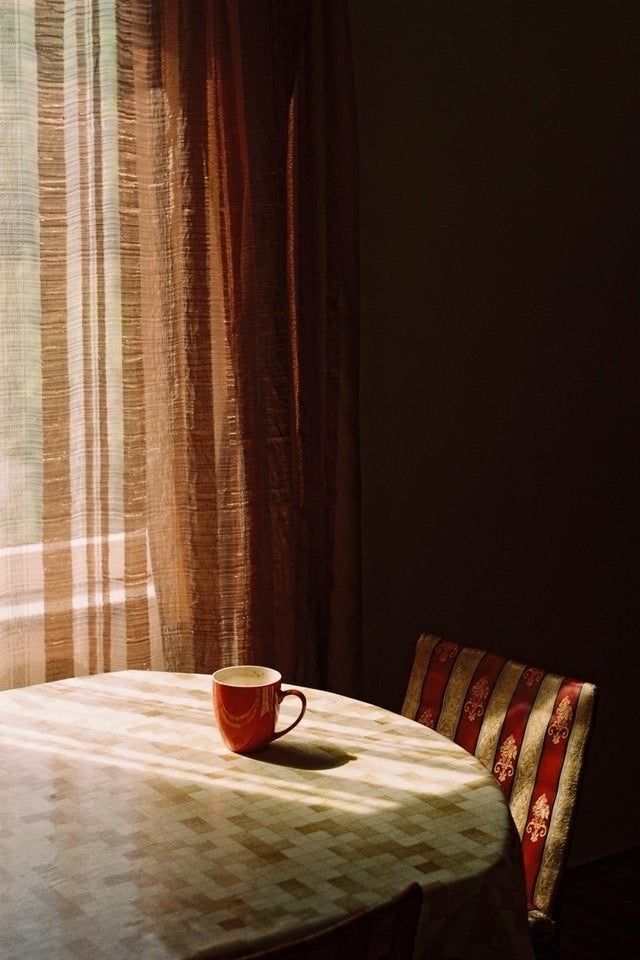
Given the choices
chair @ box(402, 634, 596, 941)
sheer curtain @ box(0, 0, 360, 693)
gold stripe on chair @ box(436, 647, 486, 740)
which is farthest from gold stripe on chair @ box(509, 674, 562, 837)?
sheer curtain @ box(0, 0, 360, 693)

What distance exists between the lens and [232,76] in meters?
2.04

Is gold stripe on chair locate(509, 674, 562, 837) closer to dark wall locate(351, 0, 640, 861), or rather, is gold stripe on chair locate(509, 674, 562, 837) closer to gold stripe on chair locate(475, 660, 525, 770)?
gold stripe on chair locate(475, 660, 525, 770)

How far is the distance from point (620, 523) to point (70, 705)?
1770 mm

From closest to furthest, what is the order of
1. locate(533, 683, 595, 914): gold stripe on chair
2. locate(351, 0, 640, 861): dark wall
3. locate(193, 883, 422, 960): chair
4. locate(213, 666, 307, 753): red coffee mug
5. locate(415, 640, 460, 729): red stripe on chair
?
locate(193, 883, 422, 960): chair < locate(213, 666, 307, 753): red coffee mug < locate(533, 683, 595, 914): gold stripe on chair < locate(415, 640, 460, 729): red stripe on chair < locate(351, 0, 640, 861): dark wall

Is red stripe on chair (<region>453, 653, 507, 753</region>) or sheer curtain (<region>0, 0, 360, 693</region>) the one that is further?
sheer curtain (<region>0, 0, 360, 693</region>)

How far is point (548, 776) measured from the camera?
1595mm

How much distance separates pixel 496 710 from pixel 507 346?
1.22 meters

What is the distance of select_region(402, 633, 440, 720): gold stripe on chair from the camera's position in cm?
184

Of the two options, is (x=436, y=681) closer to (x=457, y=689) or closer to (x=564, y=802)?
(x=457, y=689)

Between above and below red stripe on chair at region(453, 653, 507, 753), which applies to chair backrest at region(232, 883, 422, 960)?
above

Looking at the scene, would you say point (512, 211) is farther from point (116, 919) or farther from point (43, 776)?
point (116, 919)

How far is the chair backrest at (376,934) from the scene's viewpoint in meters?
0.70

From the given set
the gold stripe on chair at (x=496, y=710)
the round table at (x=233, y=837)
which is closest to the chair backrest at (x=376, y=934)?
the round table at (x=233, y=837)

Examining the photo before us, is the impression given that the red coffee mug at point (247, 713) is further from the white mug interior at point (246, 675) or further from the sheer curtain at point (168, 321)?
the sheer curtain at point (168, 321)
